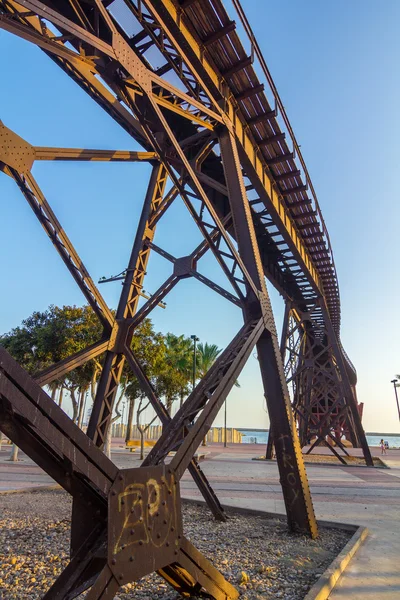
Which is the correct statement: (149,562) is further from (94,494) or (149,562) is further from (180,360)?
(180,360)

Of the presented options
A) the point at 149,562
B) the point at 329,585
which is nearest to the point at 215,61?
the point at 149,562

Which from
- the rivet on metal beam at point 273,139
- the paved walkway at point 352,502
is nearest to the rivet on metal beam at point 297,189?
the rivet on metal beam at point 273,139

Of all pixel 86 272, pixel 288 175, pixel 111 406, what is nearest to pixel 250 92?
pixel 288 175

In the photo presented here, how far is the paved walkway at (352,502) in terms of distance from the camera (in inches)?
152

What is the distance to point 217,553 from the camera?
4598mm

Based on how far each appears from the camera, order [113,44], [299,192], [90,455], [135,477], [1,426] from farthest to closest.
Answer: [299,192] → [113,44] → [135,477] → [90,455] → [1,426]

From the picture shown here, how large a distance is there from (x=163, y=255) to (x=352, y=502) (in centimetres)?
715

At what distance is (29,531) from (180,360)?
31.7 metres

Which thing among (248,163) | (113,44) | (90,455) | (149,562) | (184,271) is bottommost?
(149,562)

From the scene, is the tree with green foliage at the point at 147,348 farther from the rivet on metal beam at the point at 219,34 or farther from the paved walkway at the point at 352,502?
the rivet on metal beam at the point at 219,34

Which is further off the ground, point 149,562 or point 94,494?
point 94,494

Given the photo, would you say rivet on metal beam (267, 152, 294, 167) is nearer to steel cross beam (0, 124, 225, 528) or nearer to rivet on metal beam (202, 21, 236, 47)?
steel cross beam (0, 124, 225, 528)

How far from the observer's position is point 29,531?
5520mm

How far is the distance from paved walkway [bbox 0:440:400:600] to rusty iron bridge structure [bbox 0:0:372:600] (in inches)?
42.4
